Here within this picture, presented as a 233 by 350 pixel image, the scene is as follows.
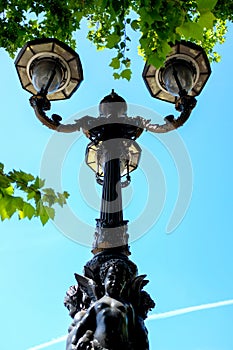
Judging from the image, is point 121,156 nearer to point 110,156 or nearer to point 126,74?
point 110,156

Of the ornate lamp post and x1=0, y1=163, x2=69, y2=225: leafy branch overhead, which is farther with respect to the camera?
the ornate lamp post

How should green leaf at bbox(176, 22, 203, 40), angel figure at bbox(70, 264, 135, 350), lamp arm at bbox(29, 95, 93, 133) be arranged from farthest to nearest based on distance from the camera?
lamp arm at bbox(29, 95, 93, 133) → angel figure at bbox(70, 264, 135, 350) → green leaf at bbox(176, 22, 203, 40)

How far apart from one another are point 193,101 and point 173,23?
234 centimetres

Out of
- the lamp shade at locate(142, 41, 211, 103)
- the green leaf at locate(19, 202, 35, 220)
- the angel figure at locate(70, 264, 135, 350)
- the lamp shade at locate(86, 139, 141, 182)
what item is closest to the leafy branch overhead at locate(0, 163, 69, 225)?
the green leaf at locate(19, 202, 35, 220)

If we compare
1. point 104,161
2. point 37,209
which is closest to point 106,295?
point 37,209

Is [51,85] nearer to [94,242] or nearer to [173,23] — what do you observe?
[94,242]

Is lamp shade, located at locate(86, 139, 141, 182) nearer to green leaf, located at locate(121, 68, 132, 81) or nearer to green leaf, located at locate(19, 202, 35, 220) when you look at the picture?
green leaf, located at locate(121, 68, 132, 81)

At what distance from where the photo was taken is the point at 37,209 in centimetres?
250

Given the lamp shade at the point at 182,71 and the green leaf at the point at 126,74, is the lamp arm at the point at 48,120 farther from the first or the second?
the green leaf at the point at 126,74

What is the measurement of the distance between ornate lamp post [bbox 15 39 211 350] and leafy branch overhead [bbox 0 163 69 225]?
1.17 m

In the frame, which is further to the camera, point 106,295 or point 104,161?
point 104,161

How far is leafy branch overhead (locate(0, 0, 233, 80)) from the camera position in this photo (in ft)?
9.61

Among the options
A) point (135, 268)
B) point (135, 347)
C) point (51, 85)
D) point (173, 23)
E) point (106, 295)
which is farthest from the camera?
point (51, 85)

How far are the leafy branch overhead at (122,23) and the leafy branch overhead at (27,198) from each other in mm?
1293
